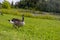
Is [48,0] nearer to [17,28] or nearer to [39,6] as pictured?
[39,6]

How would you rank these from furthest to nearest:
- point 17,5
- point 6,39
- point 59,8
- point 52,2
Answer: point 17,5, point 52,2, point 59,8, point 6,39

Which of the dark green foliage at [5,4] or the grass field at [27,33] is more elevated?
the grass field at [27,33]

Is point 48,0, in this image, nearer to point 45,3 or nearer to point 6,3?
point 45,3

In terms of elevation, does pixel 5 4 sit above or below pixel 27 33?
below

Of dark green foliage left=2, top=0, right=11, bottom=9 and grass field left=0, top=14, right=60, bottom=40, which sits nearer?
grass field left=0, top=14, right=60, bottom=40

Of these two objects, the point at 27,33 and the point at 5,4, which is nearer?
the point at 27,33

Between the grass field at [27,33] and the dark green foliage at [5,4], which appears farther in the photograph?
the dark green foliage at [5,4]

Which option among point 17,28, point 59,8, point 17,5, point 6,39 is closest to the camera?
point 6,39

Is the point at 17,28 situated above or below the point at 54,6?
above

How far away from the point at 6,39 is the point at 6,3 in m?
38.8

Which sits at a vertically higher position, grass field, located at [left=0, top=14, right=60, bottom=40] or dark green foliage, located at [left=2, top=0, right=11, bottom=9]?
grass field, located at [left=0, top=14, right=60, bottom=40]

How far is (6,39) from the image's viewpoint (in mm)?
10289

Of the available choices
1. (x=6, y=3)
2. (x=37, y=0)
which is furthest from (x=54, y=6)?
(x=6, y=3)

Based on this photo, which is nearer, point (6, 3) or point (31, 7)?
point (6, 3)
